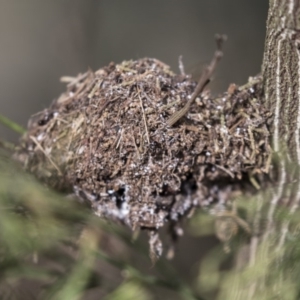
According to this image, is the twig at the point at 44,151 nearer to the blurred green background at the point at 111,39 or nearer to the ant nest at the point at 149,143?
the ant nest at the point at 149,143

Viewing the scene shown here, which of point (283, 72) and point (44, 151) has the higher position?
point (283, 72)

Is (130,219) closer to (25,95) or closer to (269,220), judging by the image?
(269,220)

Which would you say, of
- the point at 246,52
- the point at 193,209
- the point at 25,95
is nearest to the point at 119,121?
the point at 193,209

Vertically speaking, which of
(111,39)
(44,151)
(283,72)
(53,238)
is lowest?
(53,238)

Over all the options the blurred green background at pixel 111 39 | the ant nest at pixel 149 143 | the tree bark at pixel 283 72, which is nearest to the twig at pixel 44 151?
the ant nest at pixel 149 143

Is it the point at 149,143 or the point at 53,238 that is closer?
the point at 149,143

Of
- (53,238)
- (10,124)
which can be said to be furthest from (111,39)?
(53,238)

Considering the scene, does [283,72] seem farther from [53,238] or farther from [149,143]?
[53,238]

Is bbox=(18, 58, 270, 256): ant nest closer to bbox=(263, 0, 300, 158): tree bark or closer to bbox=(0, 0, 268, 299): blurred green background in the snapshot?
bbox=(263, 0, 300, 158): tree bark

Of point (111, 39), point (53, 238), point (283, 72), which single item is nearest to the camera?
point (283, 72)
